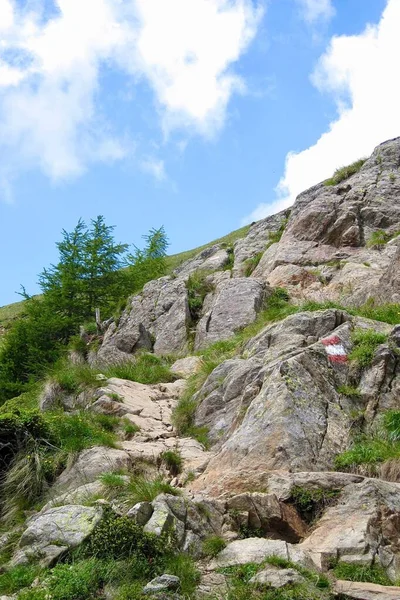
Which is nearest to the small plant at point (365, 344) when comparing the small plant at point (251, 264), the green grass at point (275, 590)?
the green grass at point (275, 590)

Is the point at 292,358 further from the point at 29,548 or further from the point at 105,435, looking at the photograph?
the point at 29,548

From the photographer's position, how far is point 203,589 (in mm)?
6410

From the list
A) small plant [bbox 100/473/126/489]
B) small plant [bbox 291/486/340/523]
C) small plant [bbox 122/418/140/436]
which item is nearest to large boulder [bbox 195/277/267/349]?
small plant [bbox 122/418/140/436]

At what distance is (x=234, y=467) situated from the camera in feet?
29.9

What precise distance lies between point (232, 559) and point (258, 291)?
13.1 meters

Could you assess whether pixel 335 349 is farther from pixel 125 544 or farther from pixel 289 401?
pixel 125 544

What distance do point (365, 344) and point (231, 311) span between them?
8426 millimetres

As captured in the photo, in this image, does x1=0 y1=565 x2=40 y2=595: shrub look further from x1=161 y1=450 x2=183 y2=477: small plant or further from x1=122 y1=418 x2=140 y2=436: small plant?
x1=122 y1=418 x2=140 y2=436: small plant

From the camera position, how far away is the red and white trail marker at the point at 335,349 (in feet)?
35.9

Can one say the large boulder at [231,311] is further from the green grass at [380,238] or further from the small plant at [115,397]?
the small plant at [115,397]

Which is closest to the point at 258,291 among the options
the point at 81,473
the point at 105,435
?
the point at 105,435

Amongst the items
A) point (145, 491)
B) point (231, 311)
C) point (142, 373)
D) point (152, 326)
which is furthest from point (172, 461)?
point (152, 326)

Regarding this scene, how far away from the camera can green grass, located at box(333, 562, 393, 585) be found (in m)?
6.37

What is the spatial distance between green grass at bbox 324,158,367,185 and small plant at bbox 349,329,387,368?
16100 millimetres
